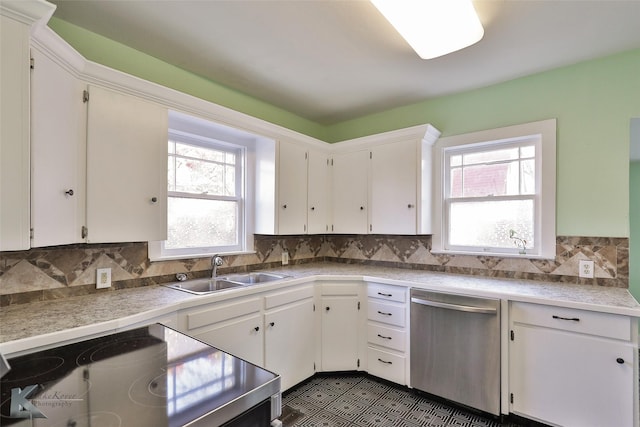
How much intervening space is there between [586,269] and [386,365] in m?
1.68

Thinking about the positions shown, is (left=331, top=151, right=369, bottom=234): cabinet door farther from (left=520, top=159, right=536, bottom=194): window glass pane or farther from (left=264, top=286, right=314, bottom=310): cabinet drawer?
(left=520, top=159, right=536, bottom=194): window glass pane

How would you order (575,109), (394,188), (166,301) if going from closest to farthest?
(166,301)
(575,109)
(394,188)

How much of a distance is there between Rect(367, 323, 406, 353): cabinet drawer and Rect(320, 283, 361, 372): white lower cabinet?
0.39ft

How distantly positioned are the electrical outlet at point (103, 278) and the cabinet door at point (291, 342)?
1.07m

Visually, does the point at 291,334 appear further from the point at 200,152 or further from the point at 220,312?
the point at 200,152

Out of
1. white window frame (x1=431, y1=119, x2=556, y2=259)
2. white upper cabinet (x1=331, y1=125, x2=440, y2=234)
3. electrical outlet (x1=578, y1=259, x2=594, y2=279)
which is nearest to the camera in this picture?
electrical outlet (x1=578, y1=259, x2=594, y2=279)

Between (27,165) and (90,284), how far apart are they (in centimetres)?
92

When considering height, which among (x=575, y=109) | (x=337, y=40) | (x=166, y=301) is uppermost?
(x=337, y=40)

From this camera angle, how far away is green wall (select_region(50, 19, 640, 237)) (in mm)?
2186

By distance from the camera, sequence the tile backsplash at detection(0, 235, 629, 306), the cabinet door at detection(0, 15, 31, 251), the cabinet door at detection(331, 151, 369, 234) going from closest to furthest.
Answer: the cabinet door at detection(0, 15, 31, 251) < the tile backsplash at detection(0, 235, 629, 306) < the cabinet door at detection(331, 151, 369, 234)

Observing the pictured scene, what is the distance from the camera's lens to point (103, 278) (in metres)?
2.01

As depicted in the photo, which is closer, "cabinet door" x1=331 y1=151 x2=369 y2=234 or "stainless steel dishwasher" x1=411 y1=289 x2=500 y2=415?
"stainless steel dishwasher" x1=411 y1=289 x2=500 y2=415

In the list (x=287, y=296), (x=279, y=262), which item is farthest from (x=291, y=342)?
(x=279, y=262)

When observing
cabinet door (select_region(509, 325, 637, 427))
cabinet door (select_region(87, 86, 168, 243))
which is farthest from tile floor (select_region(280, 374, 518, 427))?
cabinet door (select_region(87, 86, 168, 243))
